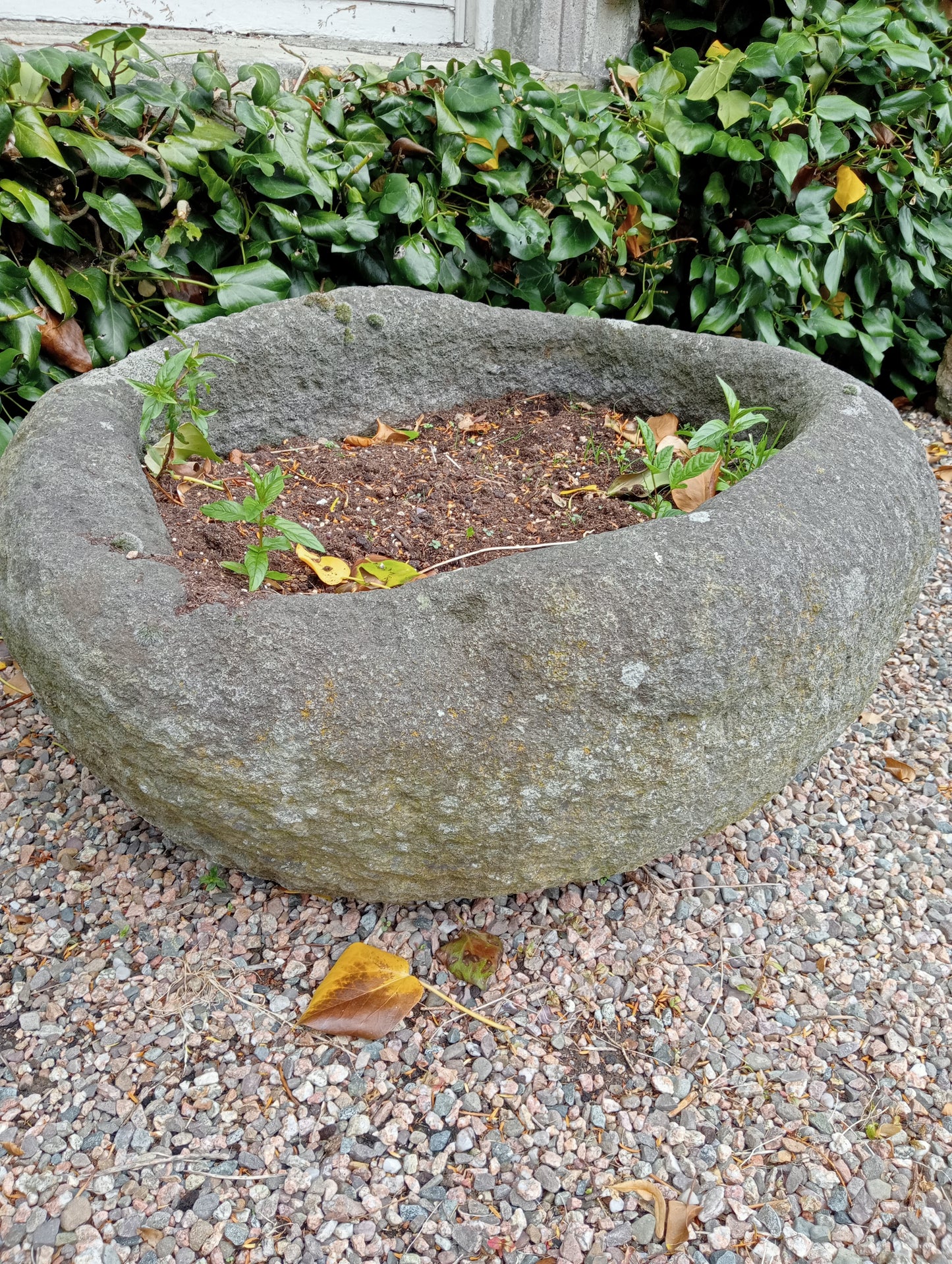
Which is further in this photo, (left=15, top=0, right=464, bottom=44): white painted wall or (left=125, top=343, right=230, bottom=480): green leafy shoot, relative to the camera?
(left=15, top=0, right=464, bottom=44): white painted wall

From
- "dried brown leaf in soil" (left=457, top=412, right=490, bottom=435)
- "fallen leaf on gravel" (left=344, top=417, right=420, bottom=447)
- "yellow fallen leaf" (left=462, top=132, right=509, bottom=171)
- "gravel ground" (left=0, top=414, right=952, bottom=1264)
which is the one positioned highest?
"yellow fallen leaf" (left=462, top=132, right=509, bottom=171)

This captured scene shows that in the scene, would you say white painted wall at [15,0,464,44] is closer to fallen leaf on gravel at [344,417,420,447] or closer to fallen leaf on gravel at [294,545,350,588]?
fallen leaf on gravel at [344,417,420,447]

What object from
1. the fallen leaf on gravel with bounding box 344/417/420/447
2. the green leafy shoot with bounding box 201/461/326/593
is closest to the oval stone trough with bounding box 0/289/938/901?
the green leafy shoot with bounding box 201/461/326/593

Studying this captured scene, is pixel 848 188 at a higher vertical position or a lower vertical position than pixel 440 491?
higher

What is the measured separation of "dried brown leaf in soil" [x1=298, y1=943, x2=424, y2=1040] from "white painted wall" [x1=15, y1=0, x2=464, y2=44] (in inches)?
107

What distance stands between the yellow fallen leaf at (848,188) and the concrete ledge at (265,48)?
942 millimetres

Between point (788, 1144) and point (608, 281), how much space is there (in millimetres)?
2493

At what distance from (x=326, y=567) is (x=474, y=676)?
491mm

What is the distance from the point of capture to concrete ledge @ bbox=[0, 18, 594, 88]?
2547mm

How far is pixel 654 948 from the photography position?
160cm

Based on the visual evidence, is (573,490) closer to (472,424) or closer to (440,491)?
(440,491)

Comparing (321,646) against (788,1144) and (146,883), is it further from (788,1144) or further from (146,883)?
(788,1144)

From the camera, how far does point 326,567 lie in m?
1.64

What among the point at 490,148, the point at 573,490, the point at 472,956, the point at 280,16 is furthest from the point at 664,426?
the point at 280,16
